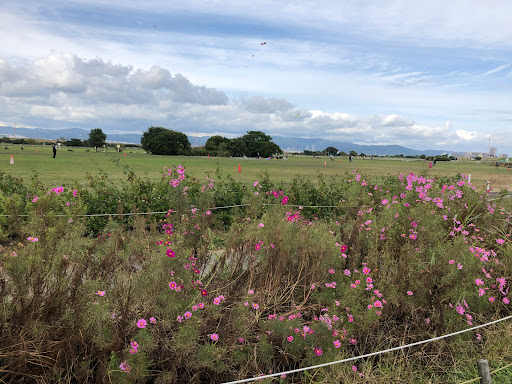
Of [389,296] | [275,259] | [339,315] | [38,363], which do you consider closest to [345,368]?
[339,315]

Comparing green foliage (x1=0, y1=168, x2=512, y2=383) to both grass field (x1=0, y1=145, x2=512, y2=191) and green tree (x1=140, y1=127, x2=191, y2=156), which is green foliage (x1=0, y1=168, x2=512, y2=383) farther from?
green tree (x1=140, y1=127, x2=191, y2=156)

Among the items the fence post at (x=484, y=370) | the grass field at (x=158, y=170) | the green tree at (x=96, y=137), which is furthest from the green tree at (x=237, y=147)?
the fence post at (x=484, y=370)

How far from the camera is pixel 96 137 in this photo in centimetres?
12044

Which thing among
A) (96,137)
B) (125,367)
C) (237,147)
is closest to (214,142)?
(237,147)

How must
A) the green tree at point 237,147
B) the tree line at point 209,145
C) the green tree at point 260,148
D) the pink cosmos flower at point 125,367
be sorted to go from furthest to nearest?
1. the green tree at point 260,148
2. the green tree at point 237,147
3. the tree line at point 209,145
4. the pink cosmos flower at point 125,367

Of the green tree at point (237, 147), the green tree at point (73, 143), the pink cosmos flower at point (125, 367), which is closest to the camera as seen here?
the pink cosmos flower at point (125, 367)

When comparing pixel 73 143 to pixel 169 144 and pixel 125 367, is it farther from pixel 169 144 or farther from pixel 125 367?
pixel 125 367

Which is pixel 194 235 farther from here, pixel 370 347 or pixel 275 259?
pixel 370 347

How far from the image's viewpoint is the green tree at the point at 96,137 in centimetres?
11712

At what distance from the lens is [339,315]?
144 inches

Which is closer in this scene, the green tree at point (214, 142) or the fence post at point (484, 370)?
the fence post at point (484, 370)

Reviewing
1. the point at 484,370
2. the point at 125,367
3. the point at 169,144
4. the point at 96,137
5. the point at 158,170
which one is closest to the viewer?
the point at 125,367

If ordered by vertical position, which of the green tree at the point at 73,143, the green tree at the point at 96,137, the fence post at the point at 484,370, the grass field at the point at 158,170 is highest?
the green tree at the point at 96,137

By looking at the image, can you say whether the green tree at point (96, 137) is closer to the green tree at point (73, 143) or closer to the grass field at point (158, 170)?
the green tree at point (73, 143)
